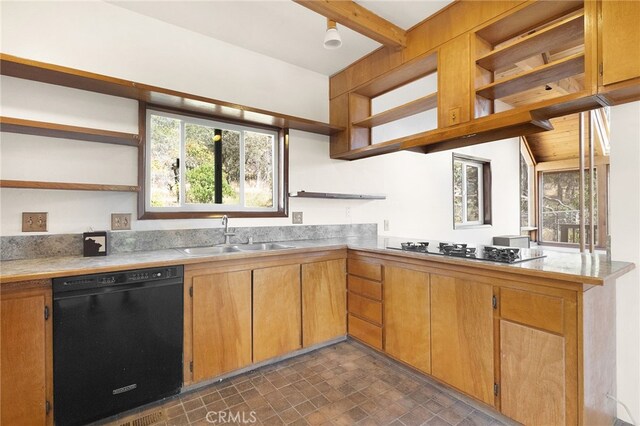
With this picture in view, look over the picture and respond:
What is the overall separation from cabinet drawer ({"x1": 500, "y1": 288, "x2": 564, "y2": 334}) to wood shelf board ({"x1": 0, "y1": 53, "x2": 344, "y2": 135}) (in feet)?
6.87

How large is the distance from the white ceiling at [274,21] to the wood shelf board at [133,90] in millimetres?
672

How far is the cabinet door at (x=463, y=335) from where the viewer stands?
5.71 ft

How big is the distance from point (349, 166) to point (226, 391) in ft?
8.11

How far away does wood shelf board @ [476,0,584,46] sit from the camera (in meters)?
1.74

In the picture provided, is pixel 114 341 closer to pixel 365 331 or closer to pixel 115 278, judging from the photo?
pixel 115 278

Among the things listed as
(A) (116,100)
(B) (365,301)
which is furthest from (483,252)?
(A) (116,100)

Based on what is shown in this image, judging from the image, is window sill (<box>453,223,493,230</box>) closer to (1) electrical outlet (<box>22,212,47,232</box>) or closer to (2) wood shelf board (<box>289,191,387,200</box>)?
(2) wood shelf board (<box>289,191,387,200</box>)

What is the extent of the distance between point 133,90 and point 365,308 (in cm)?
243

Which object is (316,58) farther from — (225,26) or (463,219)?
(463,219)

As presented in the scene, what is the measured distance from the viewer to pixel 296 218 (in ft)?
10.0

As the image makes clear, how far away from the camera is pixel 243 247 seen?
105 inches

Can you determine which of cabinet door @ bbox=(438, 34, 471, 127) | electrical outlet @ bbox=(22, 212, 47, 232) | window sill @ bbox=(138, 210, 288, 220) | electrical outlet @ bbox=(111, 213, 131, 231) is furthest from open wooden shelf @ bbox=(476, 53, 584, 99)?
electrical outlet @ bbox=(22, 212, 47, 232)

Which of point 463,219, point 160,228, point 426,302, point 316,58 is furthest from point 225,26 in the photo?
point 463,219

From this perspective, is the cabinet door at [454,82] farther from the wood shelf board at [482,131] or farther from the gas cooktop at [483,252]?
the gas cooktop at [483,252]
